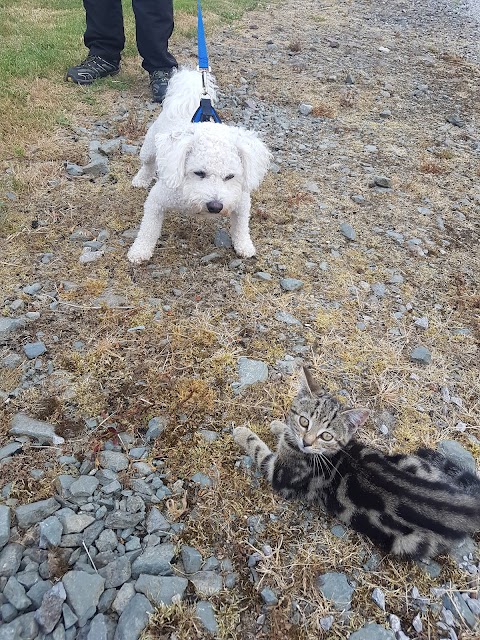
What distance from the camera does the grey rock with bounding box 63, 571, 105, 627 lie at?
8.63 ft

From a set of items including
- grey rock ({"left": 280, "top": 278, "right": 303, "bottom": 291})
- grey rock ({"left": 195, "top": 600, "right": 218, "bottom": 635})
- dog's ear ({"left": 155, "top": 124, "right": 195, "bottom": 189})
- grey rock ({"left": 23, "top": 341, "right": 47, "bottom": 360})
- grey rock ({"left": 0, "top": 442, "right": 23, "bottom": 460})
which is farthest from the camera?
grey rock ({"left": 280, "top": 278, "right": 303, "bottom": 291})

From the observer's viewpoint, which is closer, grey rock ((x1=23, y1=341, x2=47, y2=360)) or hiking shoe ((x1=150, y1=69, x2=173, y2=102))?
grey rock ((x1=23, y1=341, x2=47, y2=360))

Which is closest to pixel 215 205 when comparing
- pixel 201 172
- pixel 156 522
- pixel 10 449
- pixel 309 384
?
pixel 201 172

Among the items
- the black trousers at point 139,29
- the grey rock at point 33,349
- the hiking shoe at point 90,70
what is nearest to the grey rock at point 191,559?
Answer: the grey rock at point 33,349

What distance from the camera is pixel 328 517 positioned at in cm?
332

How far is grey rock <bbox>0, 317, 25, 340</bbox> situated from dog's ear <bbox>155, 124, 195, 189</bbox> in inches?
72.3

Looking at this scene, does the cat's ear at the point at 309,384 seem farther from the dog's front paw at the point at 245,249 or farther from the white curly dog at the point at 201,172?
the dog's front paw at the point at 245,249

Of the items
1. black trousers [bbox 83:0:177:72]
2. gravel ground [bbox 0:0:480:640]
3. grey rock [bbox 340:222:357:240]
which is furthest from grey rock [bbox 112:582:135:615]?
black trousers [bbox 83:0:177:72]

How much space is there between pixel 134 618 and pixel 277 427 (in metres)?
1.66

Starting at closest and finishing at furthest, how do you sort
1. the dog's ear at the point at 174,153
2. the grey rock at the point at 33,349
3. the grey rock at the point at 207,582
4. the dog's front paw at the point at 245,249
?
the grey rock at the point at 207,582, the grey rock at the point at 33,349, the dog's ear at the point at 174,153, the dog's front paw at the point at 245,249

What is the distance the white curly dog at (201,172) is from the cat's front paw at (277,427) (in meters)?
2.03

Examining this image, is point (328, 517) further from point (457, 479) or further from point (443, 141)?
point (443, 141)

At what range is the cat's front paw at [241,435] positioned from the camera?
3.63 metres

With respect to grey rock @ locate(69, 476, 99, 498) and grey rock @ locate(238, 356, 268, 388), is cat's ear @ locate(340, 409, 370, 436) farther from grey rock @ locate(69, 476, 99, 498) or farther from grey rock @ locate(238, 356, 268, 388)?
grey rock @ locate(69, 476, 99, 498)
